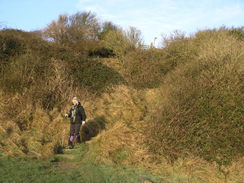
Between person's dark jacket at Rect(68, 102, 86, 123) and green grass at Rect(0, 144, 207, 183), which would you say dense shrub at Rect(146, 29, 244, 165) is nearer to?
green grass at Rect(0, 144, 207, 183)

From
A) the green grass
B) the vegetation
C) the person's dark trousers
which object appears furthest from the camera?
the person's dark trousers

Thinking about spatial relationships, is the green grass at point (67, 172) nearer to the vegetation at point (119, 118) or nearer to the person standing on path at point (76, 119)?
the vegetation at point (119, 118)

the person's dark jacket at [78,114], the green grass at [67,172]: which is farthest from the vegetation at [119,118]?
the person's dark jacket at [78,114]

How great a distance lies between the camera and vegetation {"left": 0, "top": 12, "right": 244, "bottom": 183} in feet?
26.0

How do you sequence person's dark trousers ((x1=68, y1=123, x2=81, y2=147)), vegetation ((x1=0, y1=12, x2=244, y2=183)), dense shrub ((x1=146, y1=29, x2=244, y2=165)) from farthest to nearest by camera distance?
person's dark trousers ((x1=68, y1=123, x2=81, y2=147)), dense shrub ((x1=146, y1=29, x2=244, y2=165)), vegetation ((x1=0, y1=12, x2=244, y2=183))

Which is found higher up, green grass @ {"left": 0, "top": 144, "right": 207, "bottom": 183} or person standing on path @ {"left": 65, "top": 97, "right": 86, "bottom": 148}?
person standing on path @ {"left": 65, "top": 97, "right": 86, "bottom": 148}

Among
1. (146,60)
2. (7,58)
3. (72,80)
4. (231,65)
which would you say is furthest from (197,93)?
(146,60)

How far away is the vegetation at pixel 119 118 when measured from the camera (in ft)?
26.0

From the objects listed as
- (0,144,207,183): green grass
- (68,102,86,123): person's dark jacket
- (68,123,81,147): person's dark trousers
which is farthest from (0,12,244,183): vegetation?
(68,102,86,123): person's dark jacket

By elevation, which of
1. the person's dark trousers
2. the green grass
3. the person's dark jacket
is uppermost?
the person's dark jacket

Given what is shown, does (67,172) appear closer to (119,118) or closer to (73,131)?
(73,131)

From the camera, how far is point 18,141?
30.3ft

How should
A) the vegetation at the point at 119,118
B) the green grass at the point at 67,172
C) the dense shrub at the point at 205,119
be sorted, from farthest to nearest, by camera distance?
the dense shrub at the point at 205,119
the vegetation at the point at 119,118
the green grass at the point at 67,172

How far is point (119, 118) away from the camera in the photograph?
13047 mm
